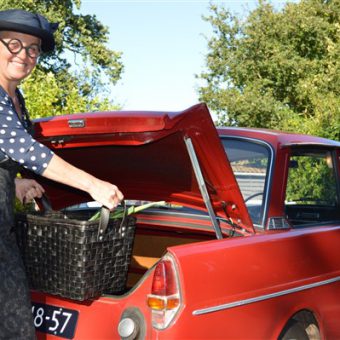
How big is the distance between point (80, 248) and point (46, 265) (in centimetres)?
28

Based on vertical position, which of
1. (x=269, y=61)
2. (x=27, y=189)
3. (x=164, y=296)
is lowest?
(x=164, y=296)

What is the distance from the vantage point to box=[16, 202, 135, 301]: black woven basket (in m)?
2.96

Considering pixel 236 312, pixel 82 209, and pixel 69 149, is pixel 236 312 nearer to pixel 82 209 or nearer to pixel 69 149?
pixel 69 149

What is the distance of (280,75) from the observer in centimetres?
3444

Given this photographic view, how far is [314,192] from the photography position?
194 inches

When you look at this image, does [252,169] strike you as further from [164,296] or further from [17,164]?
[17,164]

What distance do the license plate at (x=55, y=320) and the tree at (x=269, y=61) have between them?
99.4ft

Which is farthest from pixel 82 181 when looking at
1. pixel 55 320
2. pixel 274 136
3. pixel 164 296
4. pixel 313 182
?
pixel 313 182

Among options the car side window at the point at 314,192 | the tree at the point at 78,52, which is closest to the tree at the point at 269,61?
the tree at the point at 78,52

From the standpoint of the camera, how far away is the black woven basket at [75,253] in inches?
117

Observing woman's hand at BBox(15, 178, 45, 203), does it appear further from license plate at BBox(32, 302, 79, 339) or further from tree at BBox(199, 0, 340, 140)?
tree at BBox(199, 0, 340, 140)

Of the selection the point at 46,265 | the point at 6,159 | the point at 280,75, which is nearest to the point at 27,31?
the point at 6,159

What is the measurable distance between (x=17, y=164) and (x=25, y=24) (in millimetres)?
662

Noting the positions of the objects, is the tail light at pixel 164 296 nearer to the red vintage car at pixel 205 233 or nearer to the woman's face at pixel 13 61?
the red vintage car at pixel 205 233
